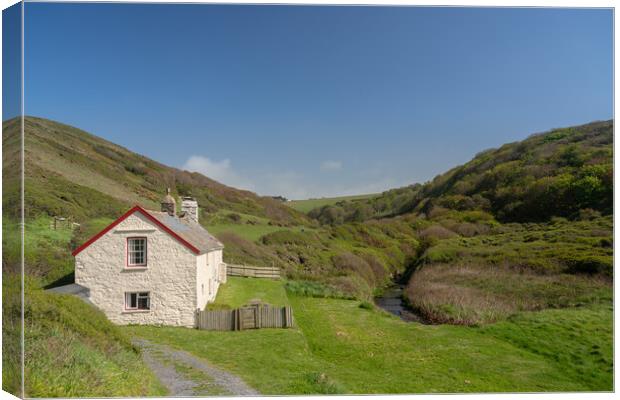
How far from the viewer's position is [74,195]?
2981 cm

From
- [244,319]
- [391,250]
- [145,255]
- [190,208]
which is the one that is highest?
[190,208]

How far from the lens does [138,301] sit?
52.7 feet

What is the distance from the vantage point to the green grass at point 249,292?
2069 cm

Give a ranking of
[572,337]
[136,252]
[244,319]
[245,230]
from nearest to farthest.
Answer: [572,337] < [244,319] < [136,252] < [245,230]

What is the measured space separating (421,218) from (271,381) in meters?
41.7

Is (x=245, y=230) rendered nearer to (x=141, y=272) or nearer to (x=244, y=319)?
(x=141, y=272)

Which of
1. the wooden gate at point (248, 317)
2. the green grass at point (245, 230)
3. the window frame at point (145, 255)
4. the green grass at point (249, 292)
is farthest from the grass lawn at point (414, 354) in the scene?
the green grass at point (245, 230)

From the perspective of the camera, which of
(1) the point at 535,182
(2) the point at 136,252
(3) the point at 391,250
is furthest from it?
(3) the point at 391,250

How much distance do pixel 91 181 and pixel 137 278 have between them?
24105 mm

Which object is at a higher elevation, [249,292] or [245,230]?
[245,230]

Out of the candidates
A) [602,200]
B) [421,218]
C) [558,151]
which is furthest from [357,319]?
[421,218]

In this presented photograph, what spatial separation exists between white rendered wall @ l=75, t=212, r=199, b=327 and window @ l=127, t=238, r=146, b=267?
0.57 ft

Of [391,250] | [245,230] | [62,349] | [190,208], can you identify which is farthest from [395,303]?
[62,349]

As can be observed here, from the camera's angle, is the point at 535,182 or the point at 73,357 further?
the point at 535,182
